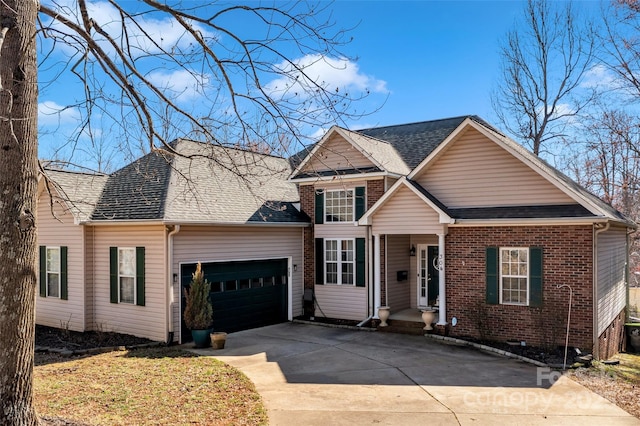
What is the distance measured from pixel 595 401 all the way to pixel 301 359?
578cm

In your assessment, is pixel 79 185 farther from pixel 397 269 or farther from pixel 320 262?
pixel 397 269

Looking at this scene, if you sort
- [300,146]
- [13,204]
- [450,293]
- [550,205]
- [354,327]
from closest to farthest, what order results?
[13,204] < [300,146] < [550,205] < [450,293] < [354,327]

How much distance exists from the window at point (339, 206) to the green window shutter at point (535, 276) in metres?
5.76

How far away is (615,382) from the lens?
963 cm

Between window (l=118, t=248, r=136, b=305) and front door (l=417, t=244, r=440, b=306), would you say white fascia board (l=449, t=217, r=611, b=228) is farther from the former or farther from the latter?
window (l=118, t=248, r=136, b=305)

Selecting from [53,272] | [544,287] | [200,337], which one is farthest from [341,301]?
[53,272]

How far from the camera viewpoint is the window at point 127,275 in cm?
1305

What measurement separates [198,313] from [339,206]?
616cm

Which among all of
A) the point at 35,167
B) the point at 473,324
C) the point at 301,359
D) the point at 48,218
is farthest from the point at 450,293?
the point at 48,218

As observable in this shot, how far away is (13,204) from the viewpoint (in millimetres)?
5469

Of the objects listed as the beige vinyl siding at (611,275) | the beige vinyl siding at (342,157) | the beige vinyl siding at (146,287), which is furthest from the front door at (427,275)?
the beige vinyl siding at (146,287)

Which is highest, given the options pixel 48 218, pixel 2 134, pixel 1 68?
pixel 1 68

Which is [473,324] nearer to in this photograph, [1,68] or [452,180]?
[452,180]

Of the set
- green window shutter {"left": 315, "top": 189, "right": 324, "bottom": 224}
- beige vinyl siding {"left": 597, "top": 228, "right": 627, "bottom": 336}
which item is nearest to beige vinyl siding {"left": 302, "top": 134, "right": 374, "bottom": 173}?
green window shutter {"left": 315, "top": 189, "right": 324, "bottom": 224}
